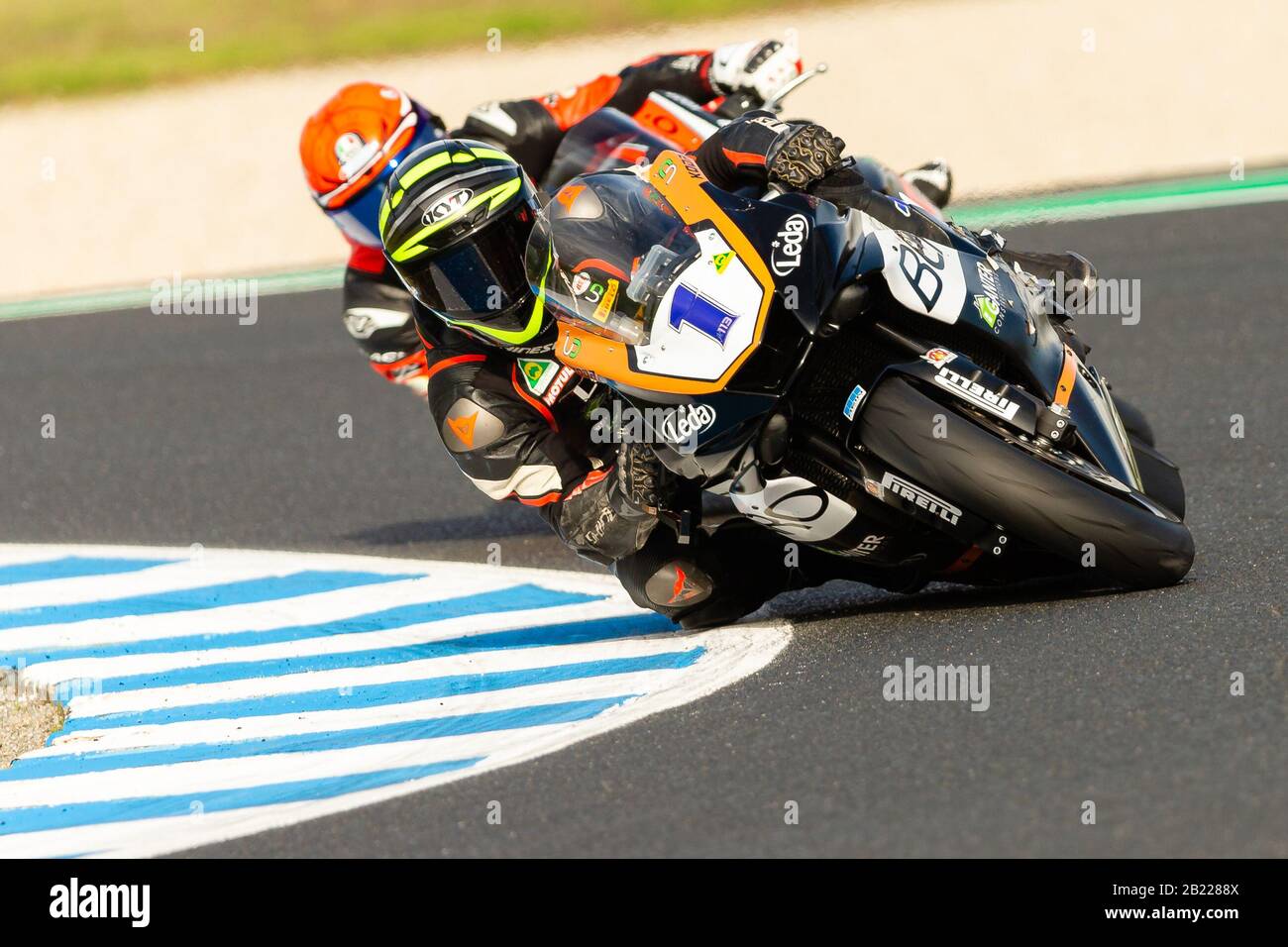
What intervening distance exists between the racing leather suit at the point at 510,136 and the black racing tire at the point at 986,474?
2745 millimetres

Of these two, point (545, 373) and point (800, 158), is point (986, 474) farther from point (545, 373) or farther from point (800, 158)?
point (545, 373)

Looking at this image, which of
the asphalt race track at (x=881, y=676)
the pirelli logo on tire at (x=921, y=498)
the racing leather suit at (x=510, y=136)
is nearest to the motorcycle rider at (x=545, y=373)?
the asphalt race track at (x=881, y=676)

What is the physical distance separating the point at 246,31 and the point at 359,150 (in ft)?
48.5

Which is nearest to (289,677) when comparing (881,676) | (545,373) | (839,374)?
(545,373)

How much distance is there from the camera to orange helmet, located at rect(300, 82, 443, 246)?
6.91 meters

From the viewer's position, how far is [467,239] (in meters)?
5.36

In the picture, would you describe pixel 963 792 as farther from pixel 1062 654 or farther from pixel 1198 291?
pixel 1198 291

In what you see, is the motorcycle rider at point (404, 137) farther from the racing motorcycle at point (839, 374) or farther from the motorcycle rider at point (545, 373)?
the racing motorcycle at point (839, 374)

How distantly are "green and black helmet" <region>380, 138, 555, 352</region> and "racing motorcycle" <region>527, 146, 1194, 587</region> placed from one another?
34 cm

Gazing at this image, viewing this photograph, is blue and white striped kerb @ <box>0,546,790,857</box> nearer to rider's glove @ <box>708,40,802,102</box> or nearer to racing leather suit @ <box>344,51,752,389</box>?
racing leather suit @ <box>344,51,752,389</box>

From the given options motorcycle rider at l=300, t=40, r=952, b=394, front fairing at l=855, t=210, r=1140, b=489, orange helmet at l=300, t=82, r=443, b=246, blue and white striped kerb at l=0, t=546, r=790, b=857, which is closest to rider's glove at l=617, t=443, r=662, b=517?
blue and white striped kerb at l=0, t=546, r=790, b=857

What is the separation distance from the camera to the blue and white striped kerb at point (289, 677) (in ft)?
15.4
